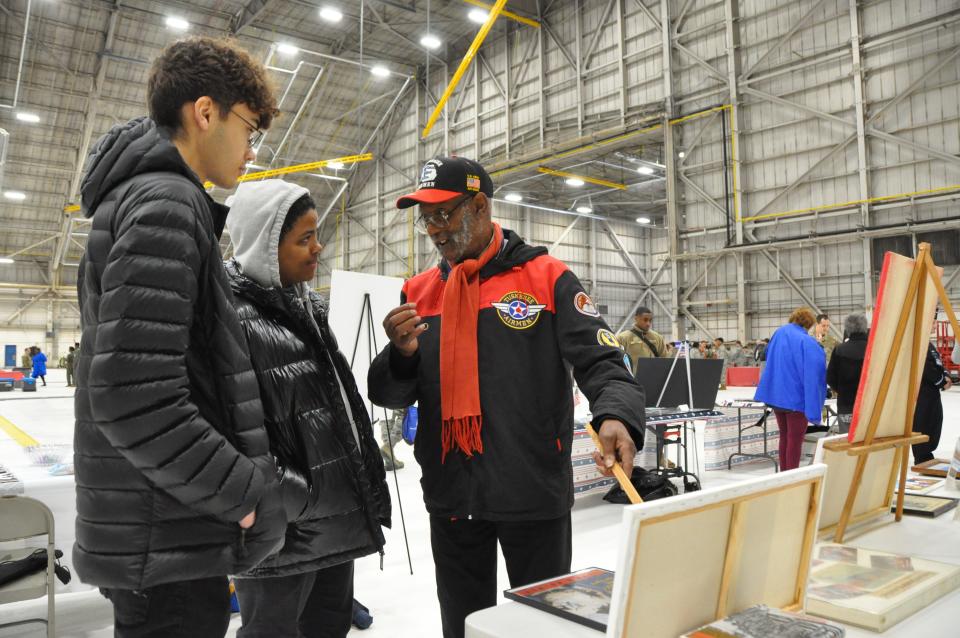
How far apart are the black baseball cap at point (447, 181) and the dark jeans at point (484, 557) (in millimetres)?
763

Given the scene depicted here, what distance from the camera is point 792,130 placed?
509 inches

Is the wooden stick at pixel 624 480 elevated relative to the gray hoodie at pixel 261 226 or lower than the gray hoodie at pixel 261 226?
lower

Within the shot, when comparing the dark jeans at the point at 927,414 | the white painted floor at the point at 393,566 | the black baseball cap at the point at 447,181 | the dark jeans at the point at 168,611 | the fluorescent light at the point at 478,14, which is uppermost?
the fluorescent light at the point at 478,14

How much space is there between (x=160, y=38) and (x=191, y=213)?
17175 millimetres

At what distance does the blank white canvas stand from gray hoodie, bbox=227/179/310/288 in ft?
7.15

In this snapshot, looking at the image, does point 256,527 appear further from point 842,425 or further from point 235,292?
point 842,425

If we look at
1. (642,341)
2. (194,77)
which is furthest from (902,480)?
(642,341)

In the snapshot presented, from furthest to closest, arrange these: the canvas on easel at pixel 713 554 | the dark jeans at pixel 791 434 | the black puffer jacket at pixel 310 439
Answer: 1. the dark jeans at pixel 791 434
2. the black puffer jacket at pixel 310 439
3. the canvas on easel at pixel 713 554

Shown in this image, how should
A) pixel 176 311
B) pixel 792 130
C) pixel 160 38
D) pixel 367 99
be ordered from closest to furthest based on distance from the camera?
pixel 176 311 < pixel 792 130 < pixel 160 38 < pixel 367 99

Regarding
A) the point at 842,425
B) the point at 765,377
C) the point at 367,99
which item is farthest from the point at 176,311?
the point at 367,99

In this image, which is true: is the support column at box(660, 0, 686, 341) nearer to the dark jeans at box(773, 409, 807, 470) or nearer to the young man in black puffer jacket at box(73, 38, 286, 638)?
the dark jeans at box(773, 409, 807, 470)

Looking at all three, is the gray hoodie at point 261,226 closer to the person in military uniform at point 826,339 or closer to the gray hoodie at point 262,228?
the gray hoodie at point 262,228

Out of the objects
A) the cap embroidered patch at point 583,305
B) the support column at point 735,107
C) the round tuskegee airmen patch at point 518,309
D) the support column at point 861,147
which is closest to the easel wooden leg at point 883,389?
the cap embroidered patch at point 583,305

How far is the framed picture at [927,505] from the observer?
191cm
